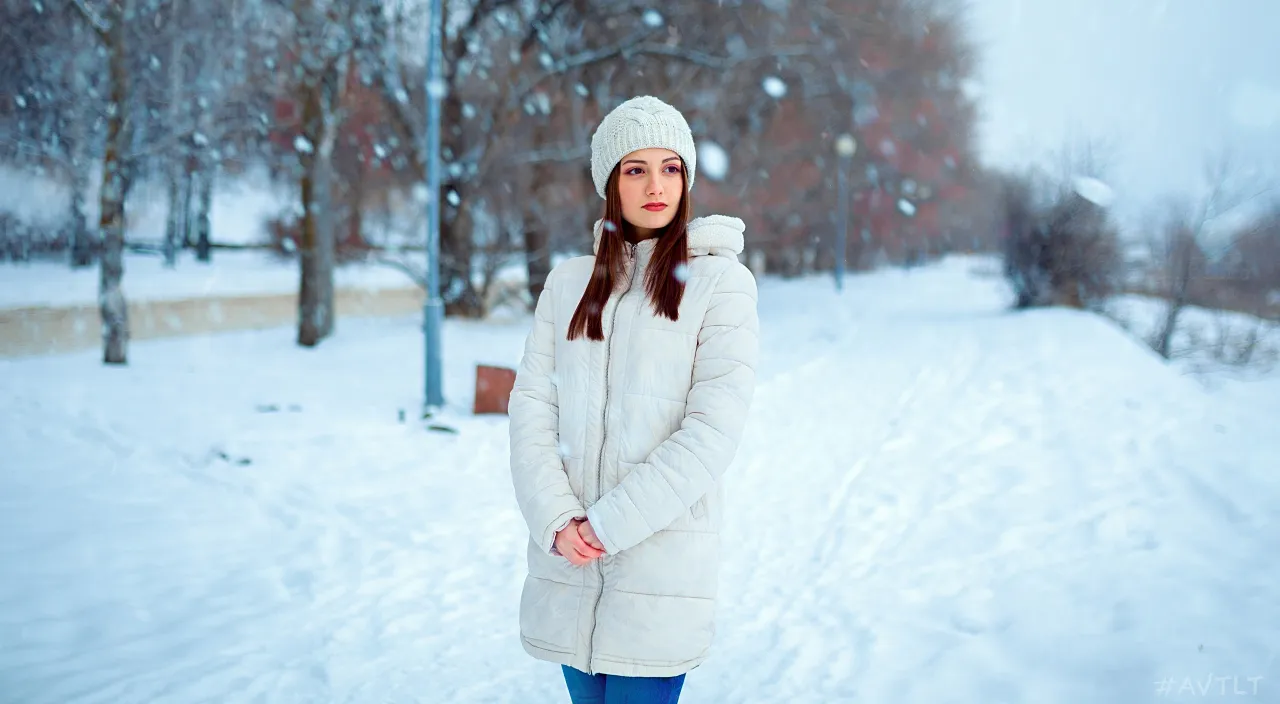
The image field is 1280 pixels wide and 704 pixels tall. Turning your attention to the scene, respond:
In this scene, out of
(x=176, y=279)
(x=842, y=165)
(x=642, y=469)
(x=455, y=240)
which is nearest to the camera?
(x=642, y=469)

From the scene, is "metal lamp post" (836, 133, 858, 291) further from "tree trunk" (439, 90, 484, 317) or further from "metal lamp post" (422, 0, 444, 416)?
"metal lamp post" (422, 0, 444, 416)

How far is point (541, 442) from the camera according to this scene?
6.50 feet

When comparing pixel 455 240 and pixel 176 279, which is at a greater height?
pixel 455 240

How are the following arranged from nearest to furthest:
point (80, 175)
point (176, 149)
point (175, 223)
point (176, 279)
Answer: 1. point (80, 175)
2. point (176, 149)
3. point (175, 223)
4. point (176, 279)

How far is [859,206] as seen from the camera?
3303cm

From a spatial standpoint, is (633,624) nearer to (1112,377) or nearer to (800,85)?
(1112,377)

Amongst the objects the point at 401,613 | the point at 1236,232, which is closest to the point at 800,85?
the point at 1236,232

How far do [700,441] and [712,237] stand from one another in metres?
0.52

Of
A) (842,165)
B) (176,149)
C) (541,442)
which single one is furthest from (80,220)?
(842,165)

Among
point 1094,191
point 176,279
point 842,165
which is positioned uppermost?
point 842,165

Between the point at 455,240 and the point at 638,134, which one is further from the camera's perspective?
the point at 455,240

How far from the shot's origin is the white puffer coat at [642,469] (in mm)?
1825

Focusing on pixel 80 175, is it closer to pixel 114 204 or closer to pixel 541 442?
pixel 114 204

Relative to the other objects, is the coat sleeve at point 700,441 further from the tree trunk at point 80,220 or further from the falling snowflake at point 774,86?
the falling snowflake at point 774,86
